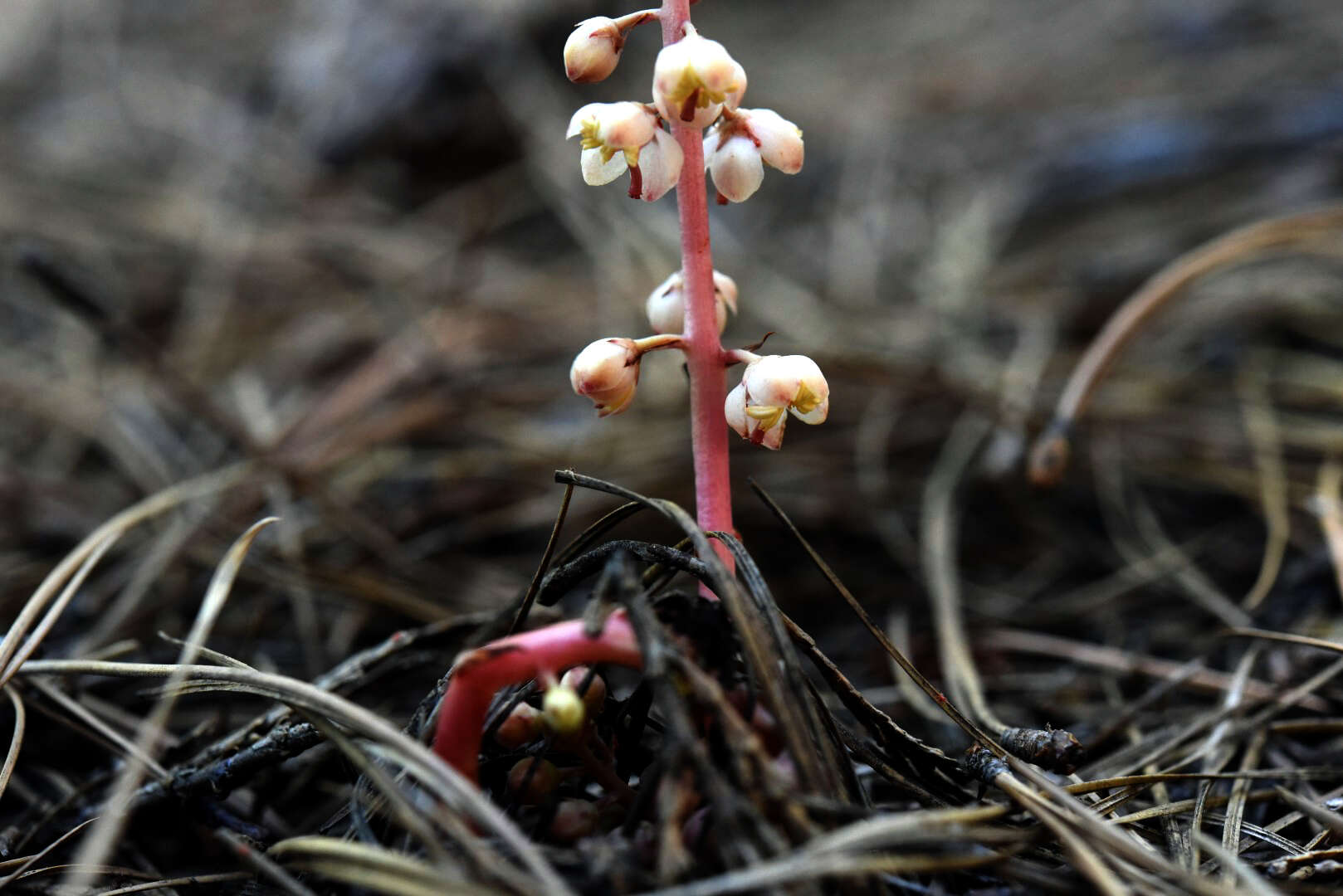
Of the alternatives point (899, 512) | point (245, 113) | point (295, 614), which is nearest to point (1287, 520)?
point (899, 512)

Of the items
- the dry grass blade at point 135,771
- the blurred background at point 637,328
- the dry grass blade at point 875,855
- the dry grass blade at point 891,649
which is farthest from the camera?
the blurred background at point 637,328

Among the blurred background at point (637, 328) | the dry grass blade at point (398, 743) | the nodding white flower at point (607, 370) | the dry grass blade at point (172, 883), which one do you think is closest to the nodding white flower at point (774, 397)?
the nodding white flower at point (607, 370)

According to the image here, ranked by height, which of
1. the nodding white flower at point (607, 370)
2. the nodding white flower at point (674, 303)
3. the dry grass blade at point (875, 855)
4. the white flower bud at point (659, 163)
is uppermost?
the white flower bud at point (659, 163)

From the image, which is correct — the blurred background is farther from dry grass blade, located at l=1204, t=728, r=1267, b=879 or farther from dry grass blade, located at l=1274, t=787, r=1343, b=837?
dry grass blade, located at l=1274, t=787, r=1343, b=837

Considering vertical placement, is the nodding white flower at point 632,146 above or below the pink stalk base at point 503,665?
above

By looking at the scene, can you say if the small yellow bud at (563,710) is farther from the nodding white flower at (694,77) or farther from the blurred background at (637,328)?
the blurred background at (637,328)

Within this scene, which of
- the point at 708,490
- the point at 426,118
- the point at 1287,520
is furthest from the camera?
the point at 426,118

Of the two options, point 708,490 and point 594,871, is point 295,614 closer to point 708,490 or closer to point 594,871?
point 708,490
